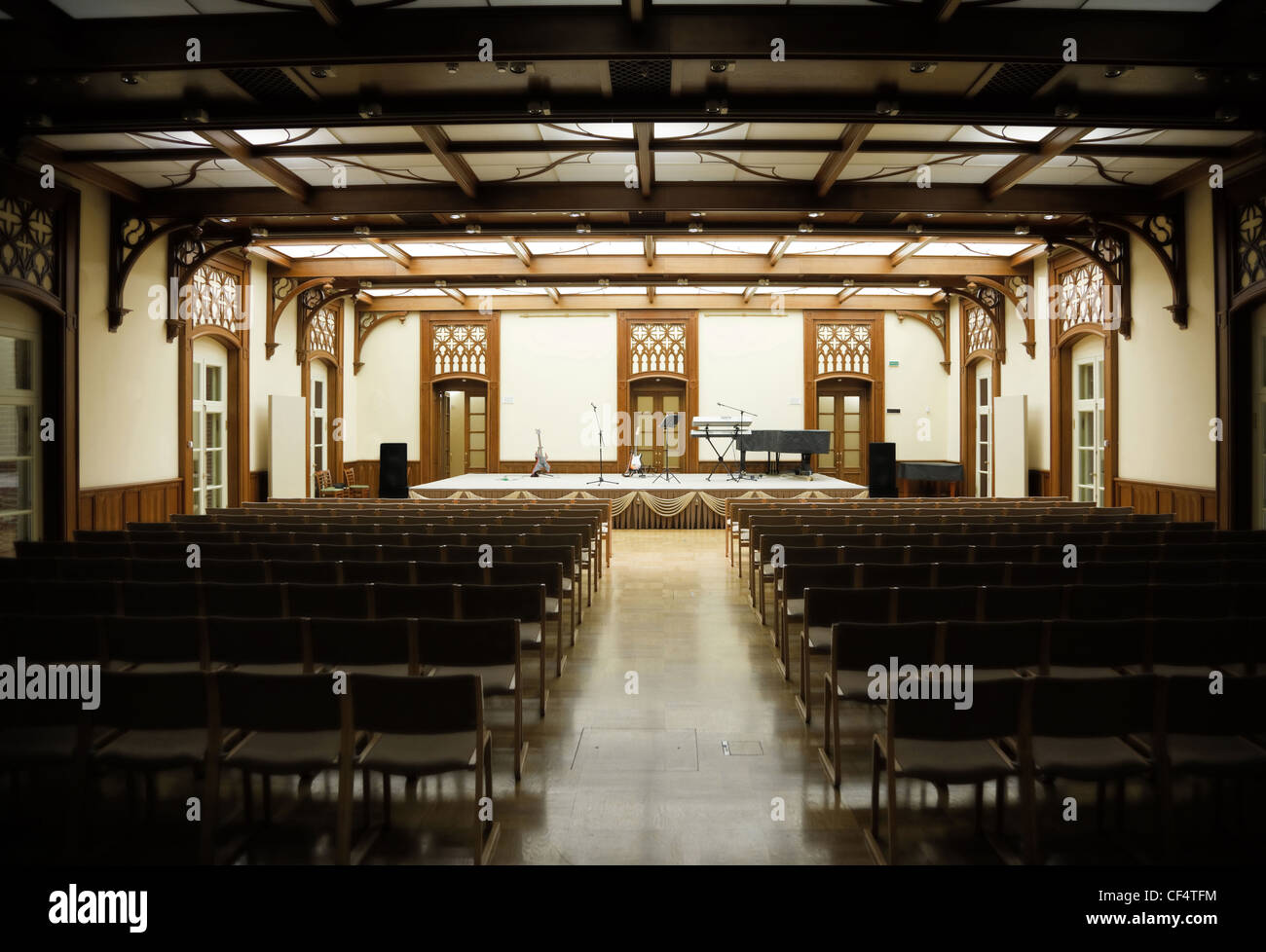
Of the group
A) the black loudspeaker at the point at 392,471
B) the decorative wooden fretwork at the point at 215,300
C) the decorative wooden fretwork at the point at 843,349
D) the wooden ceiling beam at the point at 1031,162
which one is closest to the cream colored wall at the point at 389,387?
the black loudspeaker at the point at 392,471

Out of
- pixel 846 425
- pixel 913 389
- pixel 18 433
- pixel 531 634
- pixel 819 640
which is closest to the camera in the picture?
pixel 819 640

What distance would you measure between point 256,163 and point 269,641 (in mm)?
5775

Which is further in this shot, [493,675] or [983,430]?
[983,430]

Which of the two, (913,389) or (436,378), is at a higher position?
(436,378)

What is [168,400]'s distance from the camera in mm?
9070

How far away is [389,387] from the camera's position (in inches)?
583

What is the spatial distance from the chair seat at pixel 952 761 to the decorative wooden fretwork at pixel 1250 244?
22.5 feet

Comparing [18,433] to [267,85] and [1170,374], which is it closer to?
[267,85]

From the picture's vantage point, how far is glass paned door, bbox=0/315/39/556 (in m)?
6.79

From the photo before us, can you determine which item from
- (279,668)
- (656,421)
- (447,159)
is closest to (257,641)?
(279,668)

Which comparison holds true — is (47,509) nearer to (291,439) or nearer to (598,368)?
(291,439)

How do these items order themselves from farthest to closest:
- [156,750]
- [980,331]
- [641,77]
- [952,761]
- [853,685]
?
[980,331] < [641,77] < [853,685] < [156,750] < [952,761]

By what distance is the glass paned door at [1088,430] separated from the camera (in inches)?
391

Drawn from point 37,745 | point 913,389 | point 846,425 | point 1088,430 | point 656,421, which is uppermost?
point 913,389
